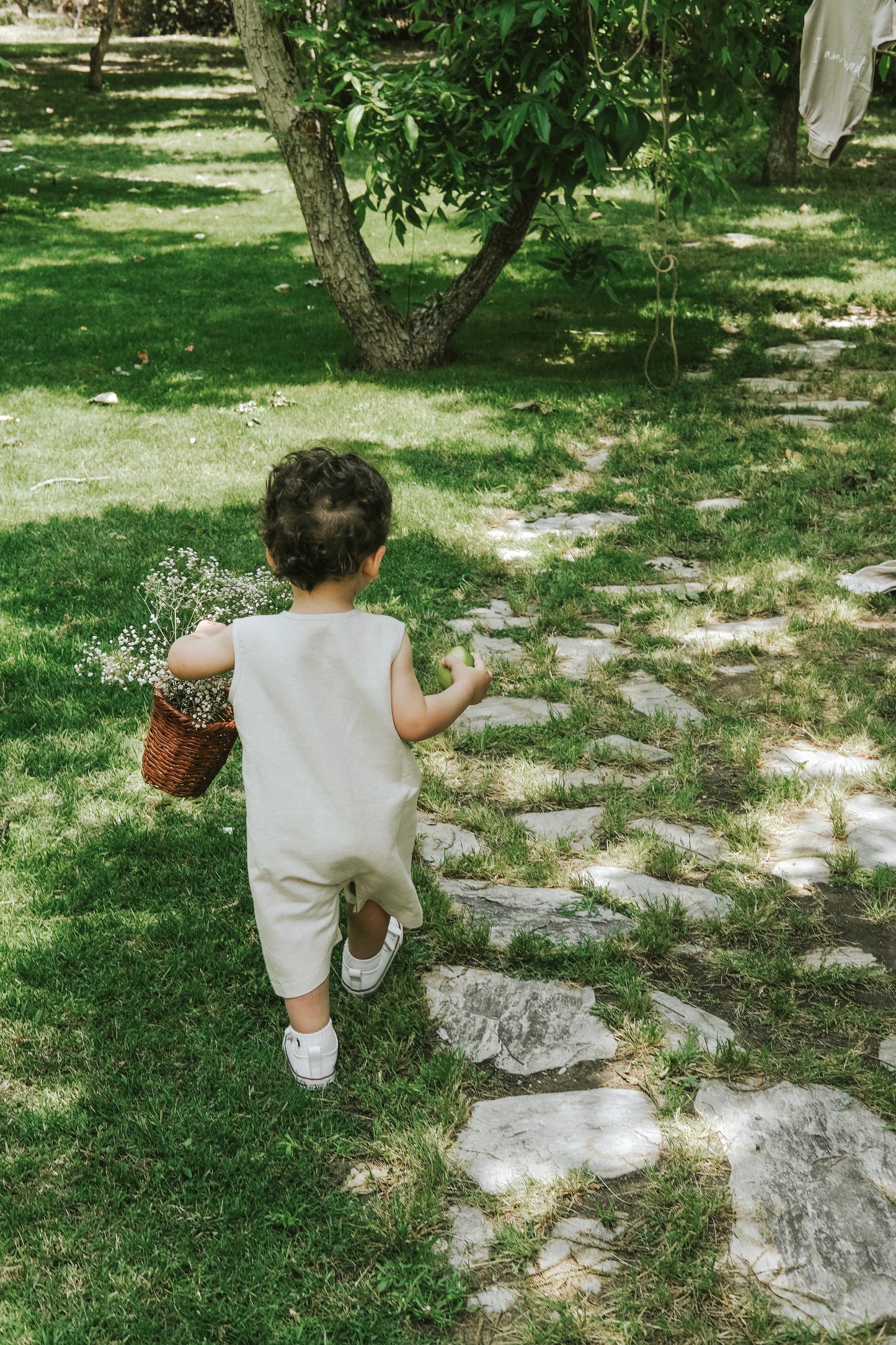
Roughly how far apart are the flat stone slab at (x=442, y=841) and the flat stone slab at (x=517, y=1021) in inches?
17.5

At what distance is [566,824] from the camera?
9.79 ft

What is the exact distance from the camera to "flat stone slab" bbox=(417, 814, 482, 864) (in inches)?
114

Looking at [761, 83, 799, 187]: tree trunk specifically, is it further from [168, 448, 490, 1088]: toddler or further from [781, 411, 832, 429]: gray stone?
[168, 448, 490, 1088]: toddler

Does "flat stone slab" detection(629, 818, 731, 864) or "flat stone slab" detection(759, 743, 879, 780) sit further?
"flat stone slab" detection(759, 743, 879, 780)

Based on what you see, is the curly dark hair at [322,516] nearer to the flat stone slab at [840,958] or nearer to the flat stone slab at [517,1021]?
the flat stone slab at [517,1021]

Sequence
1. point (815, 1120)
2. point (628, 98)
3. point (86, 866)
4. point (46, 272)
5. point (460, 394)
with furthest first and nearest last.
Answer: point (46, 272) → point (460, 394) → point (628, 98) → point (86, 866) → point (815, 1120)

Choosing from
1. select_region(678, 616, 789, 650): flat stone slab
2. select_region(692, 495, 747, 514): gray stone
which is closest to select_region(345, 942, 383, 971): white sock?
select_region(678, 616, 789, 650): flat stone slab

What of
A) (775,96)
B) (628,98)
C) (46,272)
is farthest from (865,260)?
(46,272)

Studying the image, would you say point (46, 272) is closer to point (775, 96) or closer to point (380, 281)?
point (380, 281)

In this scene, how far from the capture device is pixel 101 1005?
2373mm

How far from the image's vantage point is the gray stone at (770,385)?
6.64 meters

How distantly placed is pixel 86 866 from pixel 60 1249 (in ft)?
3.68

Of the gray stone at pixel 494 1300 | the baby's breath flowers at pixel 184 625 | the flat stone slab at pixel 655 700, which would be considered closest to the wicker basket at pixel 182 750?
the baby's breath flowers at pixel 184 625

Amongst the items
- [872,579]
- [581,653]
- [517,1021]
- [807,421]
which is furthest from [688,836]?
[807,421]
